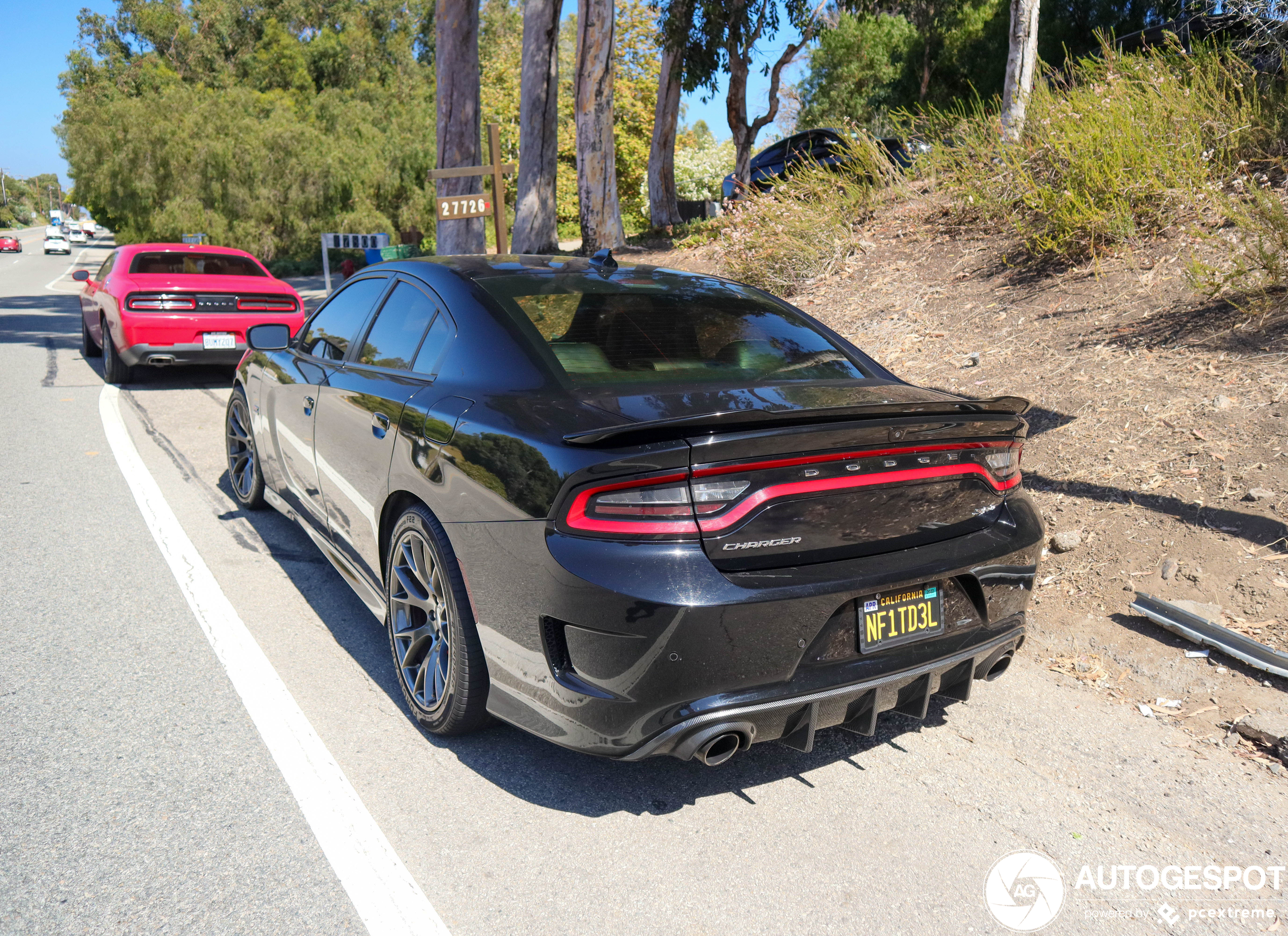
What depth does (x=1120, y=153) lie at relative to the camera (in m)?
7.77

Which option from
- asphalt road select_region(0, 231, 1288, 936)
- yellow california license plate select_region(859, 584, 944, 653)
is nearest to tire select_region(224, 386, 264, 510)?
asphalt road select_region(0, 231, 1288, 936)

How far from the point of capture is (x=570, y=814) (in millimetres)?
2906

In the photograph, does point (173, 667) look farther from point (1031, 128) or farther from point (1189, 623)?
point (1031, 128)

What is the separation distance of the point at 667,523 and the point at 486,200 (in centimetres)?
969

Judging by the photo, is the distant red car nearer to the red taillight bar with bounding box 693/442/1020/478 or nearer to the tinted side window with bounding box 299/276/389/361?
the tinted side window with bounding box 299/276/389/361

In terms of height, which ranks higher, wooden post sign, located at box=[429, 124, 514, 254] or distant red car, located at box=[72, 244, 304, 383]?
wooden post sign, located at box=[429, 124, 514, 254]

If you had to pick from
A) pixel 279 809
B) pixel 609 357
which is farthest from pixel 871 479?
pixel 279 809

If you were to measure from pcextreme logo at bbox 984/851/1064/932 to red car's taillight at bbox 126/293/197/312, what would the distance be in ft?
31.7

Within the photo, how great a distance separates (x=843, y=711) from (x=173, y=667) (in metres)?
2.69

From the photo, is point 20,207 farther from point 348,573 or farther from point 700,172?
point 348,573

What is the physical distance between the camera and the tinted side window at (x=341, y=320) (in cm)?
432

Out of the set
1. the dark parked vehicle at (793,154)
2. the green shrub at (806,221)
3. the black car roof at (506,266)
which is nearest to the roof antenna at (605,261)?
the black car roof at (506,266)

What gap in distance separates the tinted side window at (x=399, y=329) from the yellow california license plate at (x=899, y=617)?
199cm

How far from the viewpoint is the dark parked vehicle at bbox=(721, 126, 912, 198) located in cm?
1449
